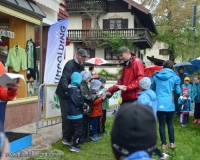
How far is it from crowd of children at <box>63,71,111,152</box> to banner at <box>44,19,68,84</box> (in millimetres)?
1503

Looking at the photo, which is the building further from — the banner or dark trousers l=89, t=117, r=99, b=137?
dark trousers l=89, t=117, r=99, b=137

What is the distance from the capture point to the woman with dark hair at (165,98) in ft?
20.8

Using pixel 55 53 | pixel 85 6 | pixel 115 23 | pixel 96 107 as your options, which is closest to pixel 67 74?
pixel 96 107

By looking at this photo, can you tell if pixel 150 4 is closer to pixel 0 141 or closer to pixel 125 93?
pixel 125 93

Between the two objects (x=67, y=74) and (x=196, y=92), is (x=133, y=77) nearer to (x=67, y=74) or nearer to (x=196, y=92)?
(x=67, y=74)

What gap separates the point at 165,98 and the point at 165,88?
0.21 metres

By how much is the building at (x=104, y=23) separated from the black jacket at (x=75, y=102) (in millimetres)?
24559

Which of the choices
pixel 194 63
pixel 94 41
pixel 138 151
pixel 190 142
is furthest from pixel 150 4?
pixel 138 151

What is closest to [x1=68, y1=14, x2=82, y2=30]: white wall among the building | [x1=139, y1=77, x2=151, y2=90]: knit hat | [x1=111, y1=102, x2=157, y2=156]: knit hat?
the building

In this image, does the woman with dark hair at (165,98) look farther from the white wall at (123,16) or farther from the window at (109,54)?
the window at (109,54)

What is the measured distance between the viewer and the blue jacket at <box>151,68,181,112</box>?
632cm

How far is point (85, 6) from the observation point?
107 ft

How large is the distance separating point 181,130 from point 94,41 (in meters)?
23.2

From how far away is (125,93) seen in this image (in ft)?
19.2
